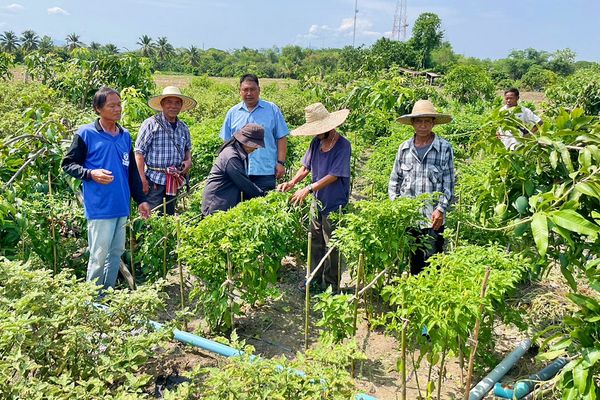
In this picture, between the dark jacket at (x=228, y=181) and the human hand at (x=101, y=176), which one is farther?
the dark jacket at (x=228, y=181)

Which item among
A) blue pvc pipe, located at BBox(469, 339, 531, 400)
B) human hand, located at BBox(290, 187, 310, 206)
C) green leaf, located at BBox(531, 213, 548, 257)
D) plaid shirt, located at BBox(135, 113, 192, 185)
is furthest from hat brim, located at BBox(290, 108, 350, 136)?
green leaf, located at BBox(531, 213, 548, 257)

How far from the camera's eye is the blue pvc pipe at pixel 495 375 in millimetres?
2725

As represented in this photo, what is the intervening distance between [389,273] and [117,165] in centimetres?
224

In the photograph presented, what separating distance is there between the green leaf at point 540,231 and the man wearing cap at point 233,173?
2648 mm

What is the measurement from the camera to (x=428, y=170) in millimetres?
3557

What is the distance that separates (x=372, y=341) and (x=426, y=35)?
5047 centimetres

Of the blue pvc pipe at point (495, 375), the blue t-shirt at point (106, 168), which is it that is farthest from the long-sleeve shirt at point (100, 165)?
the blue pvc pipe at point (495, 375)

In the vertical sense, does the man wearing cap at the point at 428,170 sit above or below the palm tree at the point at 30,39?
below

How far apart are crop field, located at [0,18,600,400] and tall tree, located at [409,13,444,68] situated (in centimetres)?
4750

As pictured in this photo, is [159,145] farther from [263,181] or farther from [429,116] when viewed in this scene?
[429,116]

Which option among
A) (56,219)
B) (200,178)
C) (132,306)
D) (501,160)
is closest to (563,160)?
(501,160)

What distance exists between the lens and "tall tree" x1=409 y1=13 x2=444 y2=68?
49156 mm

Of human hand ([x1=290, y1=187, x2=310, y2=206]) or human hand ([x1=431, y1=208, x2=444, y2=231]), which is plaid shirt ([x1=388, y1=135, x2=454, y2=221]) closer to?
human hand ([x1=431, y1=208, x2=444, y2=231])

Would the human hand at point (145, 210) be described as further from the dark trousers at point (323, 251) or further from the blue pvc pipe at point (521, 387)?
the blue pvc pipe at point (521, 387)
